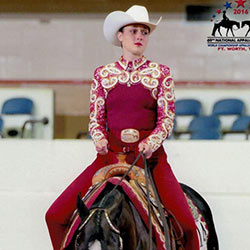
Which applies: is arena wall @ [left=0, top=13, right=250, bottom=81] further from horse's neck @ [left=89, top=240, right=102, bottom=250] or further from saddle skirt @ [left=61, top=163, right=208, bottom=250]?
horse's neck @ [left=89, top=240, right=102, bottom=250]

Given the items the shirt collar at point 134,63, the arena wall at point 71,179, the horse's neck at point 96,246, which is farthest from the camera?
the arena wall at point 71,179

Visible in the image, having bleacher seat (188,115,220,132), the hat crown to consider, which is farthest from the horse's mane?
bleacher seat (188,115,220,132)

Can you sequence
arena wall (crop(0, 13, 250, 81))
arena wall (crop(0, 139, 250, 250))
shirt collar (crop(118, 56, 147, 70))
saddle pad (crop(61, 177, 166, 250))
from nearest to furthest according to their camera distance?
saddle pad (crop(61, 177, 166, 250))
shirt collar (crop(118, 56, 147, 70))
arena wall (crop(0, 139, 250, 250))
arena wall (crop(0, 13, 250, 81))

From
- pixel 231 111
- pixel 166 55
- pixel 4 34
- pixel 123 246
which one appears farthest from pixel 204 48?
pixel 123 246

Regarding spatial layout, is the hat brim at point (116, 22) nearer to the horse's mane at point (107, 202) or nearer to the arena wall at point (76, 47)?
the horse's mane at point (107, 202)

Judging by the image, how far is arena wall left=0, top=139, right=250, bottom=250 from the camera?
2.62 m

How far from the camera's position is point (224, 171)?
8.62 feet

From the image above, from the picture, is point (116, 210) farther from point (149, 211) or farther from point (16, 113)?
point (16, 113)

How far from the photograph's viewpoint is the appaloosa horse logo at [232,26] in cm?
512

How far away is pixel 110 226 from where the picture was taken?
1416 mm

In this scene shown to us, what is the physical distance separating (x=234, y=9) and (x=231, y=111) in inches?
38.7

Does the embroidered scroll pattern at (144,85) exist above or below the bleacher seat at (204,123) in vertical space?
above

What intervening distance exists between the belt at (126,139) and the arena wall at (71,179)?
2.70ft

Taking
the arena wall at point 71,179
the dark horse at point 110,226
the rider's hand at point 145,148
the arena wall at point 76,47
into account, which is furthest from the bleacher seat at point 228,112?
the dark horse at point 110,226
